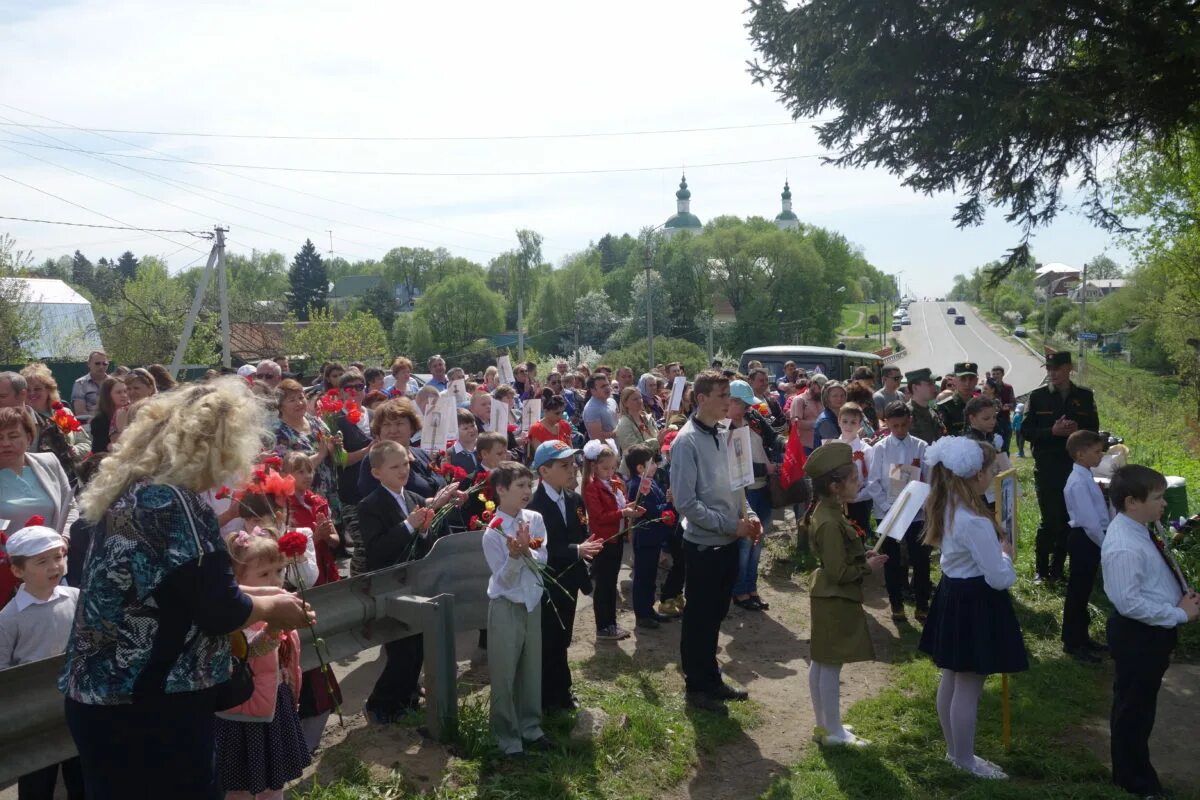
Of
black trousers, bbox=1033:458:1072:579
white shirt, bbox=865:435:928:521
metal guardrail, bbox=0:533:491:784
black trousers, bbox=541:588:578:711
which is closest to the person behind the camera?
metal guardrail, bbox=0:533:491:784

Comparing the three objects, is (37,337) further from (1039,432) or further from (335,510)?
(1039,432)

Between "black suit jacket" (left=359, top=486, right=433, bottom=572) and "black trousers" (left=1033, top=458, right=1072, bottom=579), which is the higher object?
"black suit jacket" (left=359, top=486, right=433, bottom=572)

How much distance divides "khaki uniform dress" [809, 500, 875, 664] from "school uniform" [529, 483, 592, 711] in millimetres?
1511

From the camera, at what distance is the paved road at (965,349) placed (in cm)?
6462

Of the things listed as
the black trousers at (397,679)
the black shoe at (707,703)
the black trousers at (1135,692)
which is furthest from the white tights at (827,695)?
the black trousers at (397,679)

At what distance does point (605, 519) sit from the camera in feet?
24.1

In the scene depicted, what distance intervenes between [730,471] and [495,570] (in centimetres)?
176

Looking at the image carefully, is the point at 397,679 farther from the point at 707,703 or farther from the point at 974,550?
the point at 974,550

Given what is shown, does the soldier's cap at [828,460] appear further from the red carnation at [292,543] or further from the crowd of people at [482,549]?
the red carnation at [292,543]

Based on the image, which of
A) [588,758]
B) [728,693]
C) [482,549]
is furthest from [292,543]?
[728,693]

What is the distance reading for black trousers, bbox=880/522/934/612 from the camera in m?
8.15

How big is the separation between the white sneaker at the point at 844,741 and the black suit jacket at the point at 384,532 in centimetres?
280

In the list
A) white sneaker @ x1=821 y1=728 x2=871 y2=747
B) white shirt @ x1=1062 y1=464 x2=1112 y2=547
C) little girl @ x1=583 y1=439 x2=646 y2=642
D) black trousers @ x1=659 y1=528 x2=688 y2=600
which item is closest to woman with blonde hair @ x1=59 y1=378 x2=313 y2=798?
white sneaker @ x1=821 y1=728 x2=871 y2=747

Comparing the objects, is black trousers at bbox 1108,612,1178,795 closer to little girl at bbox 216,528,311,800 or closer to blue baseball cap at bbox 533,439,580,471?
blue baseball cap at bbox 533,439,580,471
